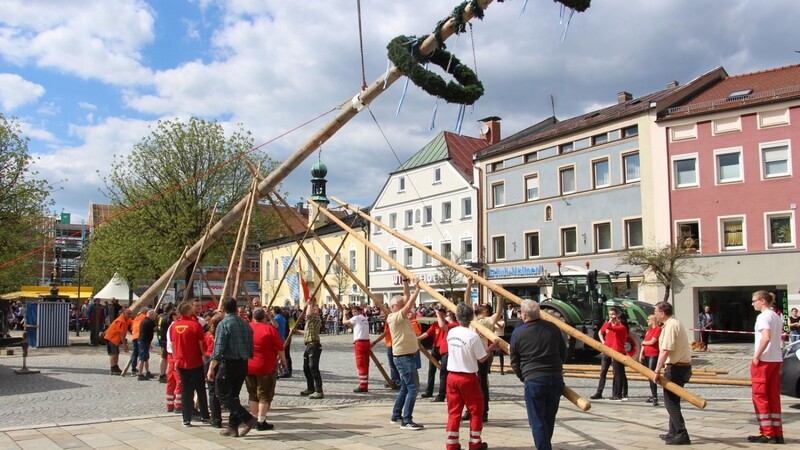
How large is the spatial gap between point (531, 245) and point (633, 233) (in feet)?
20.4

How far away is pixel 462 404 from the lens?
7.36m

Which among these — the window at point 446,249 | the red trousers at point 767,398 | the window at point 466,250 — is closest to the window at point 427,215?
the window at point 446,249

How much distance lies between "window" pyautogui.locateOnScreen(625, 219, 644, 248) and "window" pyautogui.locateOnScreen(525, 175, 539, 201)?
5729mm

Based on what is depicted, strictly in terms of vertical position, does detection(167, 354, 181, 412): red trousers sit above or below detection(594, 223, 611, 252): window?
below

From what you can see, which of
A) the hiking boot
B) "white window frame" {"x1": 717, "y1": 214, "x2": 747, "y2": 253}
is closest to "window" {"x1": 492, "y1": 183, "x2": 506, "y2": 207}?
"white window frame" {"x1": 717, "y1": 214, "x2": 747, "y2": 253}

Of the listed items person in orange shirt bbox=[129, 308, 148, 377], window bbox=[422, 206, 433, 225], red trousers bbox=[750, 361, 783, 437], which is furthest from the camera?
window bbox=[422, 206, 433, 225]

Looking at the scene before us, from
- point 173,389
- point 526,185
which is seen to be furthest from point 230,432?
point 526,185

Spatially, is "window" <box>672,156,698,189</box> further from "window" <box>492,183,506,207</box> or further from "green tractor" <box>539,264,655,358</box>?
"green tractor" <box>539,264,655,358</box>

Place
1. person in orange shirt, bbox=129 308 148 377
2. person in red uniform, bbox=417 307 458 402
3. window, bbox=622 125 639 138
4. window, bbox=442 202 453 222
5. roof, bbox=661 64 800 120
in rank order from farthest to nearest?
window, bbox=442 202 453 222 → window, bbox=622 125 639 138 → roof, bbox=661 64 800 120 → person in orange shirt, bbox=129 308 148 377 → person in red uniform, bbox=417 307 458 402

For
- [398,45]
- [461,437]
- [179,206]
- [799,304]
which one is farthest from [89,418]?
[799,304]

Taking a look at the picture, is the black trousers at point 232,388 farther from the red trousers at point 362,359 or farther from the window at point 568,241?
the window at point 568,241

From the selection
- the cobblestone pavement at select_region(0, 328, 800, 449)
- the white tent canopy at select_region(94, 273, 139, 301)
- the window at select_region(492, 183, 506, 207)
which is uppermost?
the window at select_region(492, 183, 506, 207)

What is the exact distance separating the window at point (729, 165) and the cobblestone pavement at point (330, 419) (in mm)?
16825

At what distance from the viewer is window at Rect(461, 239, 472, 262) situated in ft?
128
